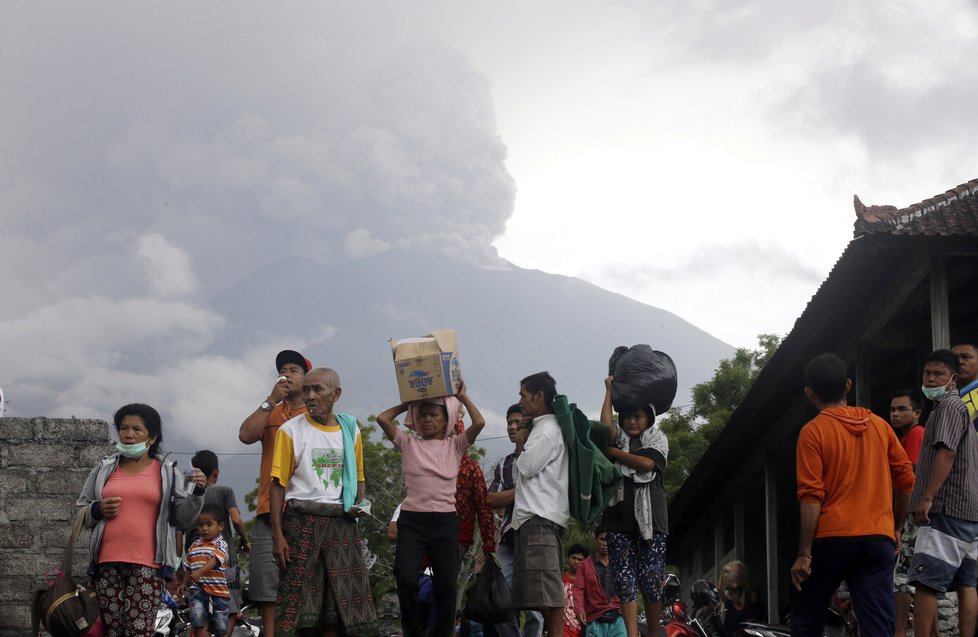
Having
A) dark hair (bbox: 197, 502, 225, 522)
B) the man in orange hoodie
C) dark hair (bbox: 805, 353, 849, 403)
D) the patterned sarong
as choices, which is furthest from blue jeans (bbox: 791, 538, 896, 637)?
dark hair (bbox: 197, 502, 225, 522)

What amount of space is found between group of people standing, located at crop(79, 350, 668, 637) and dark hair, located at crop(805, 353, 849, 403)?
1.68 metres

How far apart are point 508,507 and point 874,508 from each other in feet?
9.57

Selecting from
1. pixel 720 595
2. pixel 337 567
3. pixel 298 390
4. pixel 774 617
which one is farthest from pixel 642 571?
pixel 774 617

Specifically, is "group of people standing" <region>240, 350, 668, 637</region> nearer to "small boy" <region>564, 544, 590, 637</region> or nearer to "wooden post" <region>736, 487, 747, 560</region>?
"small boy" <region>564, 544, 590, 637</region>

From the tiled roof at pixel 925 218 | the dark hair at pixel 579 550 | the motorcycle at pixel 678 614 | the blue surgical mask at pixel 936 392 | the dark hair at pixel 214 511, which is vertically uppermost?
the tiled roof at pixel 925 218

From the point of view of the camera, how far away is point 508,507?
8219 mm

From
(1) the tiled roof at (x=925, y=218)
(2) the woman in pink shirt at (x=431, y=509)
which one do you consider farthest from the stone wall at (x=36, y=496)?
(1) the tiled roof at (x=925, y=218)

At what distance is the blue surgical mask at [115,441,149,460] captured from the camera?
7.06 metres

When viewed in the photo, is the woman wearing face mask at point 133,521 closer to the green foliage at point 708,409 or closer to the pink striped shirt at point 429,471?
the pink striped shirt at point 429,471

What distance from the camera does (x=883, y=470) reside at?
611cm

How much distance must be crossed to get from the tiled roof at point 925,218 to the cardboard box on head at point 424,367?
3909 mm

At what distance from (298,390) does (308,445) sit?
0.93m

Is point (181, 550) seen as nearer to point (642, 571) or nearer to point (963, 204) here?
point (642, 571)

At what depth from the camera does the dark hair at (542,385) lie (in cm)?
749
